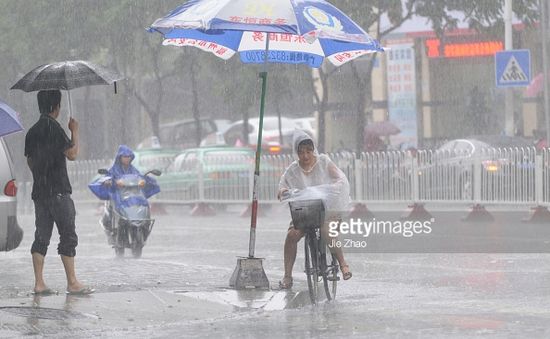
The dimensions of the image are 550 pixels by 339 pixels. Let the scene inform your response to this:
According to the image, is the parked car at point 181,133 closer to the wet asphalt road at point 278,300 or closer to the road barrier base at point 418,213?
the road barrier base at point 418,213

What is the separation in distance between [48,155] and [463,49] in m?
29.6

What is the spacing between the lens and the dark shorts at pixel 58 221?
12367 millimetres

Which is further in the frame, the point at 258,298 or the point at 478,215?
the point at 478,215

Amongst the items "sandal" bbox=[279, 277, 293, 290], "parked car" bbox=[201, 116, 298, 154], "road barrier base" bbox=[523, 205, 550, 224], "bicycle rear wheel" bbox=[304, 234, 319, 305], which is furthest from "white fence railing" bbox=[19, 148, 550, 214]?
"parked car" bbox=[201, 116, 298, 154]

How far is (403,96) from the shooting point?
41250mm

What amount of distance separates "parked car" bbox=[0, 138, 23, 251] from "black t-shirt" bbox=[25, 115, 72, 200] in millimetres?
1718

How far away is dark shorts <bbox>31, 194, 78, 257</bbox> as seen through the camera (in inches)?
487

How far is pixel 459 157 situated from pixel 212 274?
1088 centimetres

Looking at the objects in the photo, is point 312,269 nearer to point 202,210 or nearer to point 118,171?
point 118,171

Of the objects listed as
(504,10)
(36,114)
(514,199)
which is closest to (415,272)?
(514,199)

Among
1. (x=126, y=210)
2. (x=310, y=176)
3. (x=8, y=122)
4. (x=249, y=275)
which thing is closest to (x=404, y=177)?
(x=126, y=210)

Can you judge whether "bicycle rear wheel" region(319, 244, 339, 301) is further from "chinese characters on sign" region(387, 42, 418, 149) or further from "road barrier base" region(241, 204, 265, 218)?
"chinese characters on sign" region(387, 42, 418, 149)

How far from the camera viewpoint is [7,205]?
14.0m

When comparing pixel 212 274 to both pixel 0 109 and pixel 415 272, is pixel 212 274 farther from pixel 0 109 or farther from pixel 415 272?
pixel 0 109
